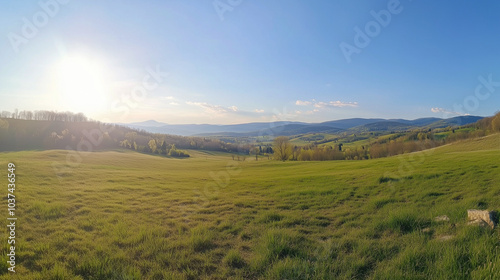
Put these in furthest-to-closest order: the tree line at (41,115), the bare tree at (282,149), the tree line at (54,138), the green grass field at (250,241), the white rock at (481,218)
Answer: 1. the tree line at (41,115)
2. the tree line at (54,138)
3. the bare tree at (282,149)
4. the white rock at (481,218)
5. the green grass field at (250,241)

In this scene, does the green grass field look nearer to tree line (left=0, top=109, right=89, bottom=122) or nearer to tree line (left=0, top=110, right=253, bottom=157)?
tree line (left=0, top=110, right=253, bottom=157)

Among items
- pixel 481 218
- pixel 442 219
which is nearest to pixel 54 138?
pixel 442 219

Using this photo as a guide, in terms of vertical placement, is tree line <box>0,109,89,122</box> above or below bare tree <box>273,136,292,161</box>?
above

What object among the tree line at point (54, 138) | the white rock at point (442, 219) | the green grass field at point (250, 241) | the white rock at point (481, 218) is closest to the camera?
the green grass field at point (250, 241)

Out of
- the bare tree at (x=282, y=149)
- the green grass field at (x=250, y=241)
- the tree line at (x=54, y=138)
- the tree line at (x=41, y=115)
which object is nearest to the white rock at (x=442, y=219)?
the green grass field at (x=250, y=241)

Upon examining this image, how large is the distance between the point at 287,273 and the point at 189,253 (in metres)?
2.29

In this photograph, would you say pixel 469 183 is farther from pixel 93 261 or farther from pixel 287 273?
pixel 93 261

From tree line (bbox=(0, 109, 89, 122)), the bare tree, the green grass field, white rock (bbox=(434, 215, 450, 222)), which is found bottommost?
the bare tree

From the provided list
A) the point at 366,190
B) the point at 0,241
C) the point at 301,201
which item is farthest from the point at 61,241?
the point at 366,190

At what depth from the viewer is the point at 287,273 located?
395cm

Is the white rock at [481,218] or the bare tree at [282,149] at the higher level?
the white rock at [481,218]

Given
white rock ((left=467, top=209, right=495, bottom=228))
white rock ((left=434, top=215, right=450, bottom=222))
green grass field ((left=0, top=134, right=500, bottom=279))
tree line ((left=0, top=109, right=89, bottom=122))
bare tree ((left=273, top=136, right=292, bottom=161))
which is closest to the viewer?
green grass field ((left=0, top=134, right=500, bottom=279))

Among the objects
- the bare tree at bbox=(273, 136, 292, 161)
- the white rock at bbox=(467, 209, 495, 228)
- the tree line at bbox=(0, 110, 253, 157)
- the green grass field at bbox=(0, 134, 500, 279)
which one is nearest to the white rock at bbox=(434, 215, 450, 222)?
the green grass field at bbox=(0, 134, 500, 279)

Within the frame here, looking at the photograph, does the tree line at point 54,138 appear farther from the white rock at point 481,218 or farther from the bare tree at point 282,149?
the white rock at point 481,218
